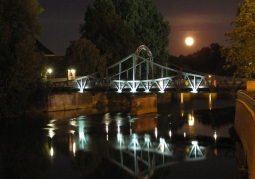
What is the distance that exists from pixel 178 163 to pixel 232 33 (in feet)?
26.2

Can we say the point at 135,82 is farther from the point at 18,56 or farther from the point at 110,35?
the point at 18,56

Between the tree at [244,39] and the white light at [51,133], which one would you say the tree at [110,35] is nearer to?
the white light at [51,133]

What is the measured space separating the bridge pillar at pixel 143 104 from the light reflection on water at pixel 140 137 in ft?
3.97

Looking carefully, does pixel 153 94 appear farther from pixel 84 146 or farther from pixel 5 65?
pixel 84 146

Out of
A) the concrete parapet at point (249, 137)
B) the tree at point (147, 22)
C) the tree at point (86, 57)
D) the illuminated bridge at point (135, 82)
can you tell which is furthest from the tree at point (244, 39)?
the tree at point (147, 22)

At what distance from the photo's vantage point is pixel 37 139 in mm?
34812

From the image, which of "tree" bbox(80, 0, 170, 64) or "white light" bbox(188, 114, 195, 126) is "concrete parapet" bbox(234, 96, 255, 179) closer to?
"white light" bbox(188, 114, 195, 126)

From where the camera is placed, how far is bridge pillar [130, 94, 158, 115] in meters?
50.7

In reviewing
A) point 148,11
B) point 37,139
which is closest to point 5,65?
point 37,139

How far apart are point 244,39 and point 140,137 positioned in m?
11.7

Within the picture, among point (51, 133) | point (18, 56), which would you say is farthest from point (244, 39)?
point (18, 56)

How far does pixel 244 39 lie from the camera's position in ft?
91.6

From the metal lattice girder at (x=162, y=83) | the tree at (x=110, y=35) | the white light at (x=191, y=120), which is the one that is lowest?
the white light at (x=191, y=120)

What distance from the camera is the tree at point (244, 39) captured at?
89.5ft
